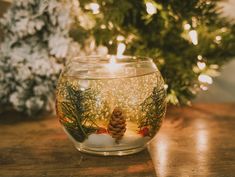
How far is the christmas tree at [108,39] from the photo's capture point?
2.76 ft

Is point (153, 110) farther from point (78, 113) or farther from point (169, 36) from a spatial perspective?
point (169, 36)

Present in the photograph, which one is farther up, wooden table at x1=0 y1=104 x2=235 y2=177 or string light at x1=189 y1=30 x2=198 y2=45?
string light at x1=189 y1=30 x2=198 y2=45

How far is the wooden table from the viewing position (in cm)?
59

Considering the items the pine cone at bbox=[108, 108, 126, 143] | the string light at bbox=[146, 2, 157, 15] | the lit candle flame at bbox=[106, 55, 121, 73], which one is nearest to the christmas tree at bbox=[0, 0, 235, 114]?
the string light at bbox=[146, 2, 157, 15]

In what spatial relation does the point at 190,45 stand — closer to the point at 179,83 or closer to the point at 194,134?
→ the point at 179,83

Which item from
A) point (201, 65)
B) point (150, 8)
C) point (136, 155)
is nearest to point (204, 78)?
point (201, 65)

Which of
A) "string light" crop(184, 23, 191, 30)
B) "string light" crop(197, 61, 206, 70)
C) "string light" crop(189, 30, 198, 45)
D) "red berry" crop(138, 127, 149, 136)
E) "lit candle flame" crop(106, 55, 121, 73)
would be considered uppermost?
"string light" crop(184, 23, 191, 30)

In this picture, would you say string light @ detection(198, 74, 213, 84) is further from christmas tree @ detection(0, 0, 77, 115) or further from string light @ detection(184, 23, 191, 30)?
christmas tree @ detection(0, 0, 77, 115)

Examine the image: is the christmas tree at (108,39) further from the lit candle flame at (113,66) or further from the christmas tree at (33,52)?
the lit candle flame at (113,66)

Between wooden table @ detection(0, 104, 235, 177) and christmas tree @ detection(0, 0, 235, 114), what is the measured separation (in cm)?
7

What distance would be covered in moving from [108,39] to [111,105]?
306mm

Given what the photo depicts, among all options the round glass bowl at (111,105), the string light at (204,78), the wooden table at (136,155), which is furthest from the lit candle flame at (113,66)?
the string light at (204,78)

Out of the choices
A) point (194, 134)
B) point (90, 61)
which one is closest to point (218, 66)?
point (194, 134)

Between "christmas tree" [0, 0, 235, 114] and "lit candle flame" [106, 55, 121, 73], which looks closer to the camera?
"lit candle flame" [106, 55, 121, 73]
